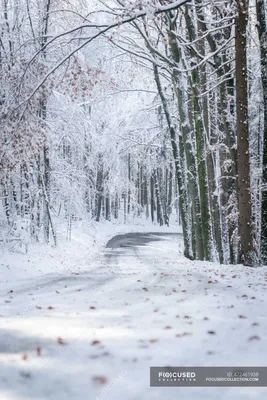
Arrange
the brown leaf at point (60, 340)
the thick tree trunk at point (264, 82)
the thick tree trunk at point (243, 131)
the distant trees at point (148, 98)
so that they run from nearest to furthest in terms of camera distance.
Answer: the brown leaf at point (60, 340)
the distant trees at point (148, 98)
the thick tree trunk at point (243, 131)
the thick tree trunk at point (264, 82)

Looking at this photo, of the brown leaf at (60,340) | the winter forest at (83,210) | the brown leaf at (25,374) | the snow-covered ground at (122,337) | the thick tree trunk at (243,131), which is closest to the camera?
the snow-covered ground at (122,337)

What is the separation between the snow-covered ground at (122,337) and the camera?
2.27 metres

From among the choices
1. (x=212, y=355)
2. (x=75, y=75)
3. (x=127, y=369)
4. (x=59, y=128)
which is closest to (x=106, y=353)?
(x=127, y=369)

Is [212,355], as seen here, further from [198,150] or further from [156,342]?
[198,150]

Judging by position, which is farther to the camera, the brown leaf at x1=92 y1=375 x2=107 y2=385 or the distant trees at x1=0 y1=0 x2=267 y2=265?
the distant trees at x1=0 y1=0 x2=267 y2=265

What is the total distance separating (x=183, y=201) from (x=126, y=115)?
9.76 meters

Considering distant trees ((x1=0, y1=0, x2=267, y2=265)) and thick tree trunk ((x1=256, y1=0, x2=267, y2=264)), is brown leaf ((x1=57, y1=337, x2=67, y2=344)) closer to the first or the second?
distant trees ((x1=0, y1=0, x2=267, y2=265))

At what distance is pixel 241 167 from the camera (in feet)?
27.2

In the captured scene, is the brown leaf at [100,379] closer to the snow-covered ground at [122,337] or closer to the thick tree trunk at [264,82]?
the snow-covered ground at [122,337]

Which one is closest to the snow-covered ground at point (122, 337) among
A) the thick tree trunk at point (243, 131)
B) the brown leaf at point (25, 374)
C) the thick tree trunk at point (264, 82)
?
the brown leaf at point (25, 374)

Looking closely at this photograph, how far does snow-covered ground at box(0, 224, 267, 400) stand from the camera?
227 cm

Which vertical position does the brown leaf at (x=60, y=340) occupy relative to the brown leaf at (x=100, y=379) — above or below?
above

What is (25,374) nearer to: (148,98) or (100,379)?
(100,379)

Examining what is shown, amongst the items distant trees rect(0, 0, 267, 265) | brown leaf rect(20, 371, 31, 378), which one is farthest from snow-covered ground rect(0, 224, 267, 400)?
distant trees rect(0, 0, 267, 265)
